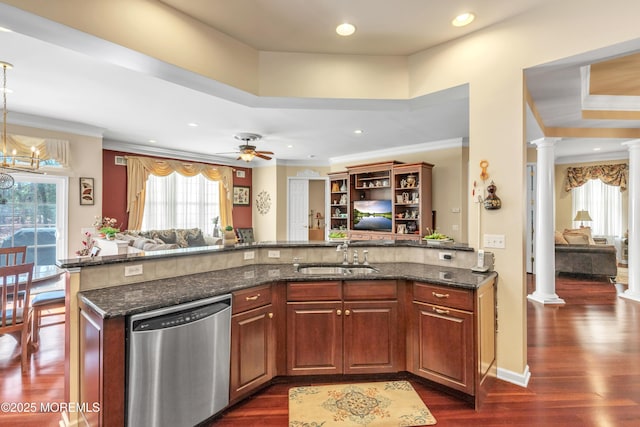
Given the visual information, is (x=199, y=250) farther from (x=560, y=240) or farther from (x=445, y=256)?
(x=560, y=240)

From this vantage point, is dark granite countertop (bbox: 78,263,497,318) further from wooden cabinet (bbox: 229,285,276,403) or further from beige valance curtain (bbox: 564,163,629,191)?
beige valance curtain (bbox: 564,163,629,191)

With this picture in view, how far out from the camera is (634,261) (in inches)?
201

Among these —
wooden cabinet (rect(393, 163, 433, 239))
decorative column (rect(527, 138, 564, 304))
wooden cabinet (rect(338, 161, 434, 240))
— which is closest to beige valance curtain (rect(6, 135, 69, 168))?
wooden cabinet (rect(338, 161, 434, 240))

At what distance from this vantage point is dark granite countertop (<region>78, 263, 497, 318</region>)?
1.77 meters

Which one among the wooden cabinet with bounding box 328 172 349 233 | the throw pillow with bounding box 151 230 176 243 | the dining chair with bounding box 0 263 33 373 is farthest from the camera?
the wooden cabinet with bounding box 328 172 349 233

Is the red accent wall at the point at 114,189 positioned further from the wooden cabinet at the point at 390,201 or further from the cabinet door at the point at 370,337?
the cabinet door at the point at 370,337

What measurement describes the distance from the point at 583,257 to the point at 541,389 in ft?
17.6

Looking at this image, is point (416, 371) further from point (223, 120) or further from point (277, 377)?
point (223, 120)

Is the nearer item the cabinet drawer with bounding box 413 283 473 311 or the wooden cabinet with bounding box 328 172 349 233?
the cabinet drawer with bounding box 413 283 473 311

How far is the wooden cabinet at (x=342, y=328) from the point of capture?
250 cm

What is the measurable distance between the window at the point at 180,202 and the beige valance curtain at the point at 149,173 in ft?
0.51

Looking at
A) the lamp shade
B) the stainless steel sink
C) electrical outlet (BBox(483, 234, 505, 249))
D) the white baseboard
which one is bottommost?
the white baseboard

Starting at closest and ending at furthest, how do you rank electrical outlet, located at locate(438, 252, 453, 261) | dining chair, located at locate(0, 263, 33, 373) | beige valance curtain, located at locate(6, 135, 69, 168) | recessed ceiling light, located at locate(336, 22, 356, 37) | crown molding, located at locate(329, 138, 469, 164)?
dining chair, located at locate(0, 263, 33, 373) → recessed ceiling light, located at locate(336, 22, 356, 37) → electrical outlet, located at locate(438, 252, 453, 261) → beige valance curtain, located at locate(6, 135, 69, 168) → crown molding, located at locate(329, 138, 469, 164)

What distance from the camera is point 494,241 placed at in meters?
2.69
